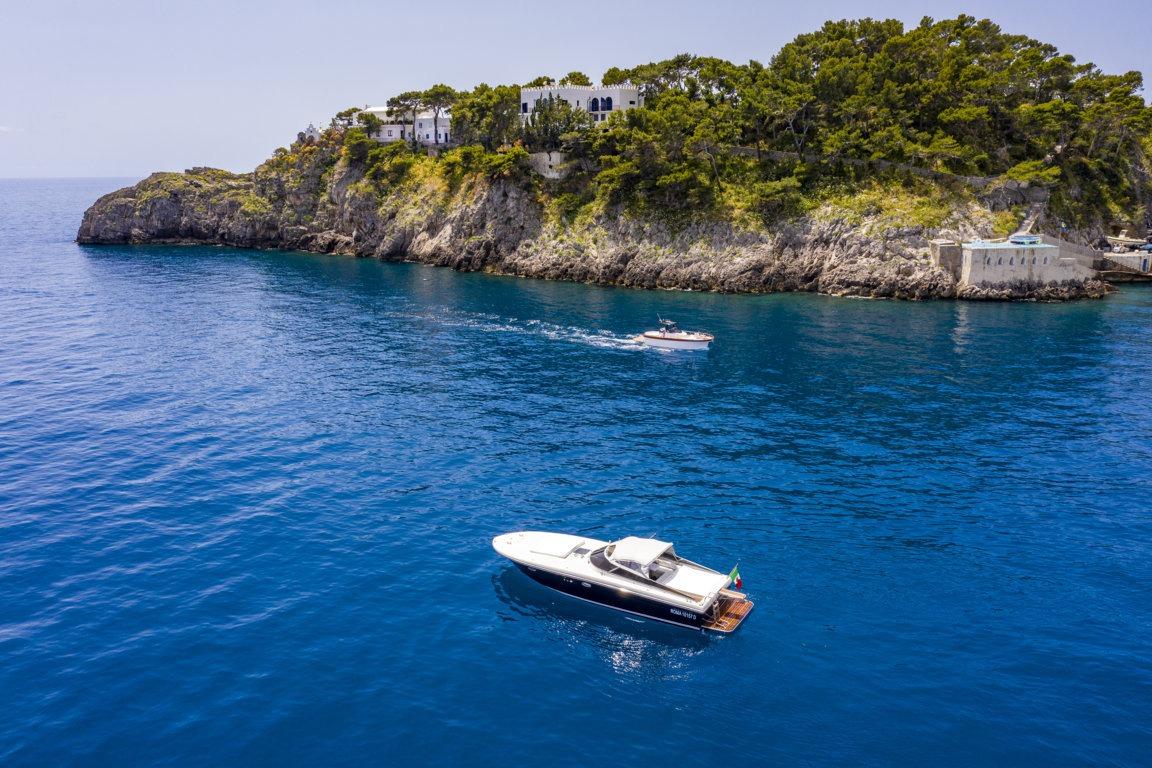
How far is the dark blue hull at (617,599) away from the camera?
103 ft

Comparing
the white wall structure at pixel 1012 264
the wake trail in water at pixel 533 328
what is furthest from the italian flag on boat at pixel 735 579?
the white wall structure at pixel 1012 264

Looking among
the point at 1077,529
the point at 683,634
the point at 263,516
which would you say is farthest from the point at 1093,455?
the point at 263,516

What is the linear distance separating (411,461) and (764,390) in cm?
3229

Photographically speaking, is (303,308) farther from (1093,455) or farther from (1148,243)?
(1148,243)

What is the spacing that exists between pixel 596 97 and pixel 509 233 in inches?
1349

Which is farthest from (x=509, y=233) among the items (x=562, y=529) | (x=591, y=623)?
(x=591, y=623)

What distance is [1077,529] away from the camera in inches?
1543

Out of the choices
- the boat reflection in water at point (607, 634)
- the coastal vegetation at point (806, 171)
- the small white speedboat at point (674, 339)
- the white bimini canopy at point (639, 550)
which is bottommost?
the boat reflection in water at point (607, 634)

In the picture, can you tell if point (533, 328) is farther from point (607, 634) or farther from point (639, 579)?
point (607, 634)

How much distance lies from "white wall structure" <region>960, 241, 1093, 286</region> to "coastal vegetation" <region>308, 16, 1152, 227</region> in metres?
10.8

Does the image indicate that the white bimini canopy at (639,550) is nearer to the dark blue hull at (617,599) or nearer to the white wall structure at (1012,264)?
the dark blue hull at (617,599)

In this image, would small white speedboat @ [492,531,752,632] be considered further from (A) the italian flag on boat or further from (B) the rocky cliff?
(B) the rocky cliff

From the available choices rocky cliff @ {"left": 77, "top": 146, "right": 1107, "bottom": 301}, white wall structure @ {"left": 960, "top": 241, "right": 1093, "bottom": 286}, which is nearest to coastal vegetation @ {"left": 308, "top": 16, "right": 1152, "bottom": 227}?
rocky cliff @ {"left": 77, "top": 146, "right": 1107, "bottom": 301}

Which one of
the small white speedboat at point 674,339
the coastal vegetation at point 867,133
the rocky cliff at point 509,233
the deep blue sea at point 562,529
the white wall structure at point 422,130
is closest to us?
the deep blue sea at point 562,529
